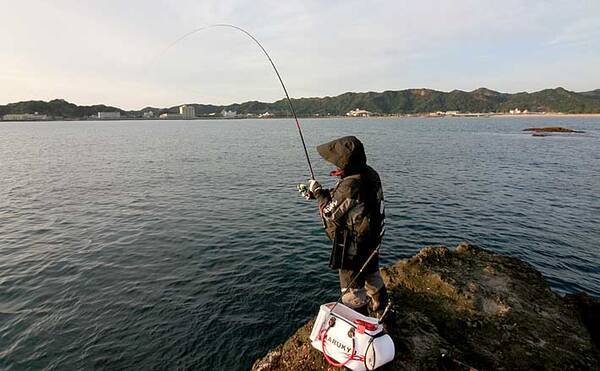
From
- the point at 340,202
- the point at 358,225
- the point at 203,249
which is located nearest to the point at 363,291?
the point at 358,225

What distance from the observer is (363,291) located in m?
5.25

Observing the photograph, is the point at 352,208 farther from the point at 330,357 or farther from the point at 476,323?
the point at 476,323

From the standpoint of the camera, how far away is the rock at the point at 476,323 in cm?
506

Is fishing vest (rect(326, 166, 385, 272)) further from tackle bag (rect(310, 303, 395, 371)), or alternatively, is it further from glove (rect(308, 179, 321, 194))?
tackle bag (rect(310, 303, 395, 371))

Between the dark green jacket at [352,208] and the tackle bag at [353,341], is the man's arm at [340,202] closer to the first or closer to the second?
the dark green jacket at [352,208]

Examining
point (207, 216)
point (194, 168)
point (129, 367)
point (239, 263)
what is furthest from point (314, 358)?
point (194, 168)

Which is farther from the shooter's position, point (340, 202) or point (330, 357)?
point (340, 202)

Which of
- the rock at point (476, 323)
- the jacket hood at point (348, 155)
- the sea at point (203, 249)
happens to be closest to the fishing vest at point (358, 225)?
the jacket hood at point (348, 155)

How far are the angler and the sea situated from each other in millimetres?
3839

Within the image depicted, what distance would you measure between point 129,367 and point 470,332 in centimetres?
690

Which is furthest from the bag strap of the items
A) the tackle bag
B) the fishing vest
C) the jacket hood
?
the jacket hood

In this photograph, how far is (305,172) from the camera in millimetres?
31547

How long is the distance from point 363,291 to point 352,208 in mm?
1511

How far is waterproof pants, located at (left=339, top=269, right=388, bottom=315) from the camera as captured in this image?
5.16 m
